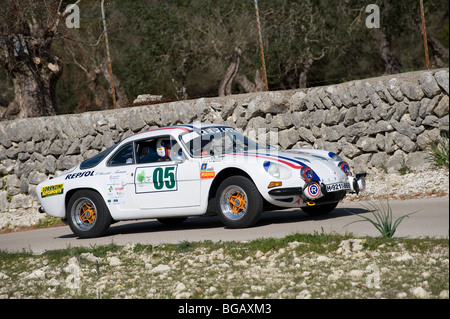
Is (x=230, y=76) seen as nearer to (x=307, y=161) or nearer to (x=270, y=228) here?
(x=307, y=161)

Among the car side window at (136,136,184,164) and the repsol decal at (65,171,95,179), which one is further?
the repsol decal at (65,171,95,179)

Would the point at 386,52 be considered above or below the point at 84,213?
above

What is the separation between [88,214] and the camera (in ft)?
34.9

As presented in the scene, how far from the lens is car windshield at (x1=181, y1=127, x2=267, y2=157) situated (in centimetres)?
993

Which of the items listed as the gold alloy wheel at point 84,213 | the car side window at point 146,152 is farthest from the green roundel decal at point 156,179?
the gold alloy wheel at point 84,213

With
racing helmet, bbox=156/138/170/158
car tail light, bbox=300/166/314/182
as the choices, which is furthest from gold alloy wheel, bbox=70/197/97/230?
car tail light, bbox=300/166/314/182

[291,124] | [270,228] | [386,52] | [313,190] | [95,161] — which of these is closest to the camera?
[313,190]

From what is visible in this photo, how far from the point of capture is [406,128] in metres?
13.0

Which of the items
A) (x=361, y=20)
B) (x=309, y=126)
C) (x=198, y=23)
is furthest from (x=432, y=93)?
(x=198, y=23)

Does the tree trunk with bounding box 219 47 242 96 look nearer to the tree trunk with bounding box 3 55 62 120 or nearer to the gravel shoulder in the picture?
the tree trunk with bounding box 3 55 62 120

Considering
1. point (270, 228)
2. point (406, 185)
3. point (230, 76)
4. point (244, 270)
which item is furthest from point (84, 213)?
point (230, 76)

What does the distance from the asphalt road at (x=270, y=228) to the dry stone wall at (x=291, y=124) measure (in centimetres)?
242

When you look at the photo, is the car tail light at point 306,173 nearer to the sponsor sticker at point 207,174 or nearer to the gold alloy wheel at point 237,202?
the gold alloy wheel at point 237,202

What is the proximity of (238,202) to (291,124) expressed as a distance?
593 centimetres
